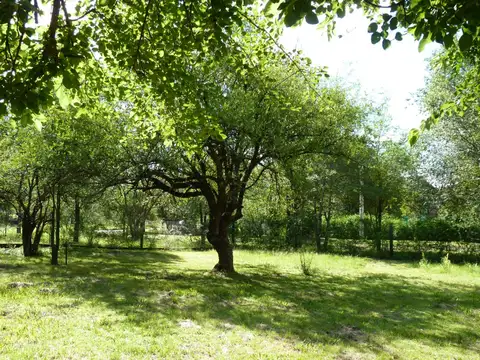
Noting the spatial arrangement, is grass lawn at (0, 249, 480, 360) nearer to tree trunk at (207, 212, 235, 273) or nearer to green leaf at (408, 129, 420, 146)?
tree trunk at (207, 212, 235, 273)

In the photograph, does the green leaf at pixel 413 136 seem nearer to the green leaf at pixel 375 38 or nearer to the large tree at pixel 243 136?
the green leaf at pixel 375 38

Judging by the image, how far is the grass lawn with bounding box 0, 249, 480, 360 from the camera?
212 inches

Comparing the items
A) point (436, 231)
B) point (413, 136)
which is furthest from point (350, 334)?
point (436, 231)

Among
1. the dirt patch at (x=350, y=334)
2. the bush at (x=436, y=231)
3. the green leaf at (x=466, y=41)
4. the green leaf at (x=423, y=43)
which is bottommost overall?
the dirt patch at (x=350, y=334)

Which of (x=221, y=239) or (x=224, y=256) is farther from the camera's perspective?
(x=224, y=256)

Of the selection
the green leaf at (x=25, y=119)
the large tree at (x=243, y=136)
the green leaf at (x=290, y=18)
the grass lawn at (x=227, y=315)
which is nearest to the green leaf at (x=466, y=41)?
the green leaf at (x=290, y=18)

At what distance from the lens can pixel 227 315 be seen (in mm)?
7387

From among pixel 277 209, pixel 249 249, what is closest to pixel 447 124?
pixel 277 209

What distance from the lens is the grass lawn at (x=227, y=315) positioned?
5.39 metres

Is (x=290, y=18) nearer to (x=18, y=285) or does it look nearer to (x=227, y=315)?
(x=227, y=315)

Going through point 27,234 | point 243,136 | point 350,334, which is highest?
point 243,136

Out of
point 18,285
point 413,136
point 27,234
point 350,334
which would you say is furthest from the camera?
point 27,234

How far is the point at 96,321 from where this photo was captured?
21.2ft

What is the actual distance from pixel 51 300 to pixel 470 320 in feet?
28.2
